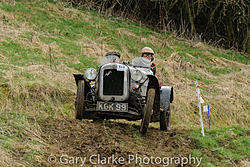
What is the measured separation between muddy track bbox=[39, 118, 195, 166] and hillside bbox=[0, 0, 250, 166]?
0.7 inches

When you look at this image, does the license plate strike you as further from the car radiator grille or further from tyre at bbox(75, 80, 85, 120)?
tyre at bbox(75, 80, 85, 120)

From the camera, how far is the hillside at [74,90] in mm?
6445

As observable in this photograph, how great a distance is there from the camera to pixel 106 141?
22.2 feet

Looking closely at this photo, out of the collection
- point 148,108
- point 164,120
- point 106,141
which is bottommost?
point 106,141

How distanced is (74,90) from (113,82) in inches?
111

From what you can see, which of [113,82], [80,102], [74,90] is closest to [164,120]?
[113,82]

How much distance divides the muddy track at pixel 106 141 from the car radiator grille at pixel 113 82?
0.71 m

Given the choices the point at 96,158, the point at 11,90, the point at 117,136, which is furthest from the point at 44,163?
the point at 11,90

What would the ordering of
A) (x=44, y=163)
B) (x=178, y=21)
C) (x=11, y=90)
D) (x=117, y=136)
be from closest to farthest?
(x=44, y=163) < (x=117, y=136) < (x=11, y=90) < (x=178, y=21)

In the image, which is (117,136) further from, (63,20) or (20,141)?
(63,20)

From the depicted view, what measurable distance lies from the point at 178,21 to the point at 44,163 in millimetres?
22942

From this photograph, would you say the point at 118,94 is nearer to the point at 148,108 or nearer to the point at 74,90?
the point at 148,108

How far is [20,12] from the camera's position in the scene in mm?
16906

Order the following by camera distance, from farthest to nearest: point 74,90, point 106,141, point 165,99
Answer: point 74,90, point 165,99, point 106,141
